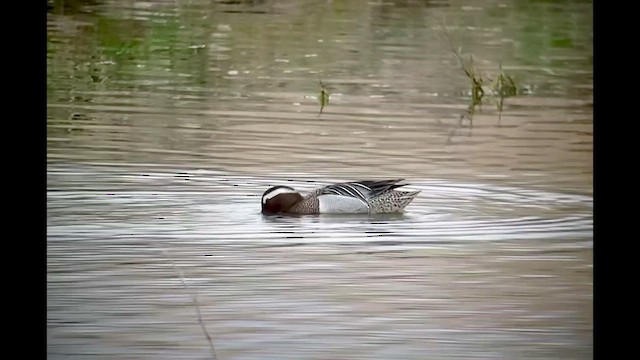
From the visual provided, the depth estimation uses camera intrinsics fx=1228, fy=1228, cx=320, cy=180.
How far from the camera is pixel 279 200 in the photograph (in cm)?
411

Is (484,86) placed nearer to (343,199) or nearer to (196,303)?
(343,199)

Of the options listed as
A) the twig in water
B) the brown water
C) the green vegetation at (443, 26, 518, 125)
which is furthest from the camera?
the green vegetation at (443, 26, 518, 125)

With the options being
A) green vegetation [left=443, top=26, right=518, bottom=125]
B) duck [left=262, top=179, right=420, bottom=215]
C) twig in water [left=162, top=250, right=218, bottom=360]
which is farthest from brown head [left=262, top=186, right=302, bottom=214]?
green vegetation [left=443, top=26, right=518, bottom=125]

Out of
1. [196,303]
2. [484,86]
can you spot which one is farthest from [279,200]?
[484,86]

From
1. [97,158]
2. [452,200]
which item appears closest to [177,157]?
[97,158]

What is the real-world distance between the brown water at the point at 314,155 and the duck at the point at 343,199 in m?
0.04

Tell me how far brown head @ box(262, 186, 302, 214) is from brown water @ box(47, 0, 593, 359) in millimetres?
45

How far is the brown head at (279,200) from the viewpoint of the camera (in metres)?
4.11

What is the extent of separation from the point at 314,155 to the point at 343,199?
0.20 metres

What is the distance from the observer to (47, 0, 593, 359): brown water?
396 cm

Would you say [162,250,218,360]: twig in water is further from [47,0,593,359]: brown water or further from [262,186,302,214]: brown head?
[262,186,302,214]: brown head
